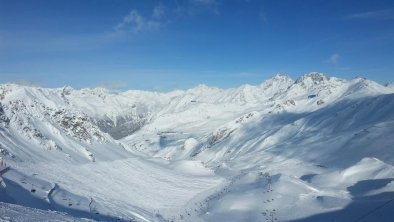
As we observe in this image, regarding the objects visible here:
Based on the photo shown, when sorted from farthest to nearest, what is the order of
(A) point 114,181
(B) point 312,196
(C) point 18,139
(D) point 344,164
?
1. (D) point 344,164
2. (C) point 18,139
3. (A) point 114,181
4. (B) point 312,196

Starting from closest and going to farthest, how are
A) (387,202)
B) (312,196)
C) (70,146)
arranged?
(387,202) < (312,196) < (70,146)

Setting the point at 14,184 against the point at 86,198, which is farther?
the point at 86,198

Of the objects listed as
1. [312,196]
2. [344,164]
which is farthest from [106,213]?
[344,164]

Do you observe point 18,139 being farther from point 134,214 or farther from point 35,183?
point 134,214

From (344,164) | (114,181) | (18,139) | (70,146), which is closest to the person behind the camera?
(114,181)

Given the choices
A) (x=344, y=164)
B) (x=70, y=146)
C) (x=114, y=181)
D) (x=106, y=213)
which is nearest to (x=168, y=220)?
(x=106, y=213)

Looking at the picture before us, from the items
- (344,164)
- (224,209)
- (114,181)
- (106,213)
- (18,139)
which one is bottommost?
(106,213)

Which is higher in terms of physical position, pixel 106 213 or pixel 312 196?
pixel 312 196

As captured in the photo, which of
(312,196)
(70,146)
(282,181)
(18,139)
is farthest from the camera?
(70,146)

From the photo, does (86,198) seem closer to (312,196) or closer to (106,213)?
(106,213)
